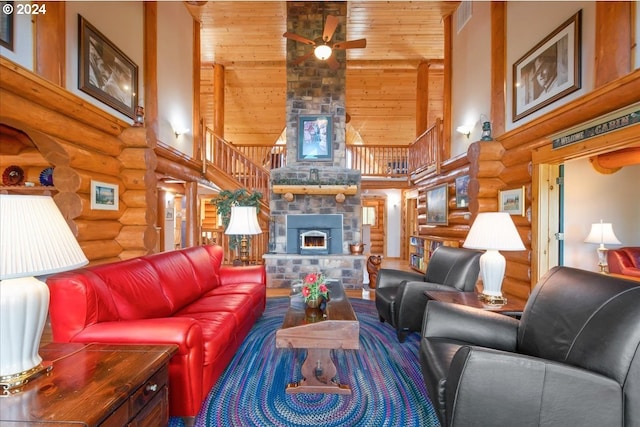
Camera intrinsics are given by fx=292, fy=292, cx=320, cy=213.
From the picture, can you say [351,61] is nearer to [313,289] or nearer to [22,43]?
[22,43]

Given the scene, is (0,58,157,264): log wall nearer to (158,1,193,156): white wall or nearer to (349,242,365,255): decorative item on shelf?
(158,1,193,156): white wall

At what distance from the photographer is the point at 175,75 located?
509 cm

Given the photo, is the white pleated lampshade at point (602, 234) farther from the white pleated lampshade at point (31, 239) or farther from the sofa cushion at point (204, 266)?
the white pleated lampshade at point (31, 239)

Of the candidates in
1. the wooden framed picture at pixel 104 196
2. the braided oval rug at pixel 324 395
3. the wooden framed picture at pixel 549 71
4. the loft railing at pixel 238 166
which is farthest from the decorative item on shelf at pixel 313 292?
the loft railing at pixel 238 166

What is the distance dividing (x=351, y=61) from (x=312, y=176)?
3.75 m

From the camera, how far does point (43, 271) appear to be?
3.38 feet

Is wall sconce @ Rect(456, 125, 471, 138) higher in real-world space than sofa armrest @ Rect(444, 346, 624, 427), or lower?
higher

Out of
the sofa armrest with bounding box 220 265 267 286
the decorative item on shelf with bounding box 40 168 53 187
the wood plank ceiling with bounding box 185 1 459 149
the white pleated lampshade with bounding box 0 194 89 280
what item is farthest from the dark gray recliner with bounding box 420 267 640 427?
the wood plank ceiling with bounding box 185 1 459 149

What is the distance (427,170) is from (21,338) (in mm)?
Result: 6405

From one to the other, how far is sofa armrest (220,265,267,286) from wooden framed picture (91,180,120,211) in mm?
1572

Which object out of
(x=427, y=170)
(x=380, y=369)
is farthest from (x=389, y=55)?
(x=380, y=369)

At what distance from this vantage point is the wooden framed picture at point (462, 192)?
15.7 feet

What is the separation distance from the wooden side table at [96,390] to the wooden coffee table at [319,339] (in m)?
0.72

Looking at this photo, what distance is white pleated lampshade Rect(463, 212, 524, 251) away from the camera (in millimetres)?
2236
